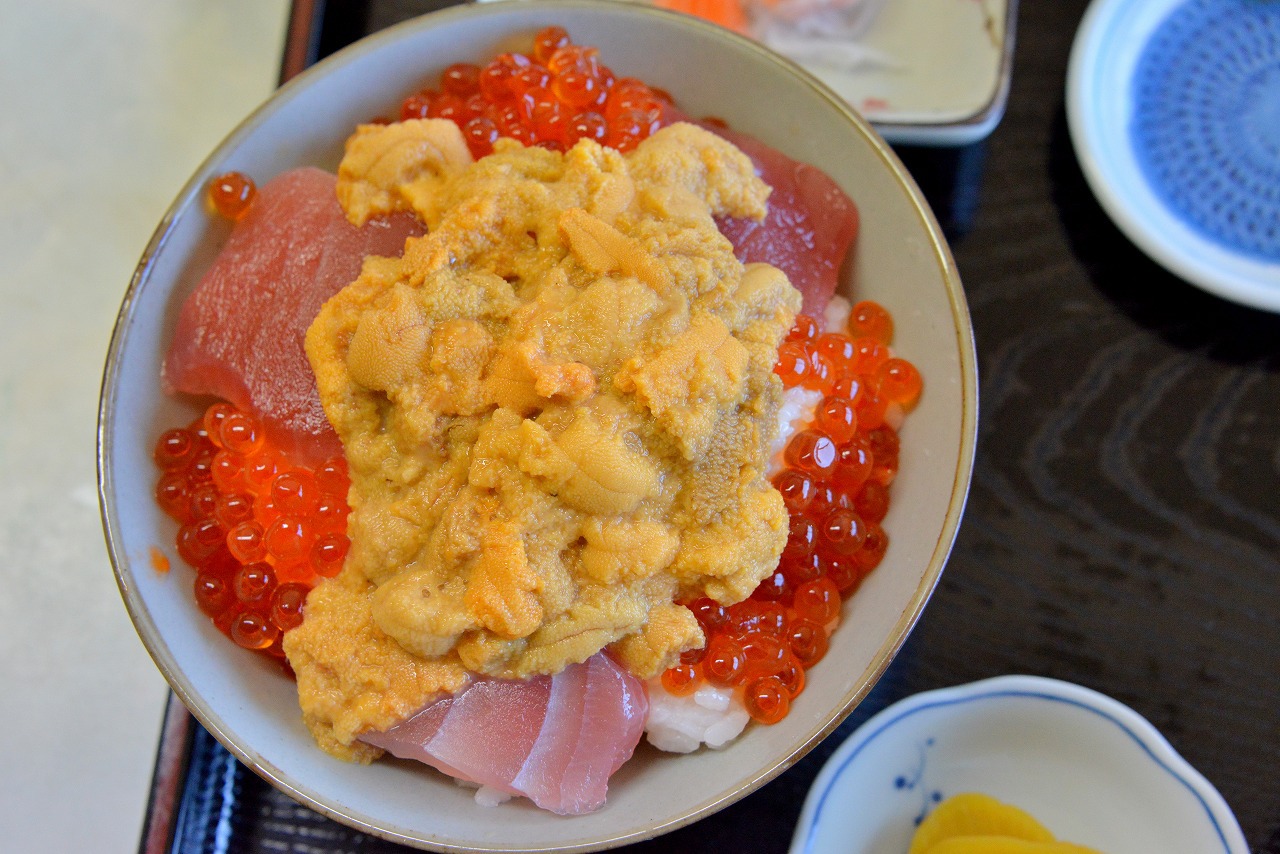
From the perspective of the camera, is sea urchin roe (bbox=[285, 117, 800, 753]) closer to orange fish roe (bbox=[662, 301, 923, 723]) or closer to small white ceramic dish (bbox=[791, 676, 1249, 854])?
orange fish roe (bbox=[662, 301, 923, 723])

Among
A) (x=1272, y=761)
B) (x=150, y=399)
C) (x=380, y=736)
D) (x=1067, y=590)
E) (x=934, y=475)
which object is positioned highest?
(x=150, y=399)

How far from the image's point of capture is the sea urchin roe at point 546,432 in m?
1.50

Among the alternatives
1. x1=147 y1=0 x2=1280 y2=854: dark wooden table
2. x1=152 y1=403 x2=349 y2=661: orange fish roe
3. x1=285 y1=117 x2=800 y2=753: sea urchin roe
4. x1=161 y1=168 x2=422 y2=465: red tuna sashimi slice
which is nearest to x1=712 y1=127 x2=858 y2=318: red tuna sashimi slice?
x1=285 y1=117 x2=800 y2=753: sea urchin roe

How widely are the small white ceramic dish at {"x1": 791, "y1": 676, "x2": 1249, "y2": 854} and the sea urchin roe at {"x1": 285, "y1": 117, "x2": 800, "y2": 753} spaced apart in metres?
0.55

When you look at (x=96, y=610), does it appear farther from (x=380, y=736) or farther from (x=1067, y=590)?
(x=1067, y=590)

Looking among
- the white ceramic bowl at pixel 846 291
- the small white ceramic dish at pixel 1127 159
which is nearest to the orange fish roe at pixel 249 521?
the white ceramic bowl at pixel 846 291

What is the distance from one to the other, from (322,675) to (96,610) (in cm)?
120

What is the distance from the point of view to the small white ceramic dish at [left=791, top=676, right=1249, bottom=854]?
6.09ft

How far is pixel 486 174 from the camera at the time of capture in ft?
5.71

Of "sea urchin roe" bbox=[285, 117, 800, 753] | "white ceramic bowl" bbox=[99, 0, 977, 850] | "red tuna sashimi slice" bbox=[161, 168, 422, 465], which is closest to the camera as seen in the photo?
"sea urchin roe" bbox=[285, 117, 800, 753]

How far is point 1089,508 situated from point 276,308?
6.10 feet

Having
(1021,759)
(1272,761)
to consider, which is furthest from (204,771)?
(1272,761)

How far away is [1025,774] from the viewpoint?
6.68 feet

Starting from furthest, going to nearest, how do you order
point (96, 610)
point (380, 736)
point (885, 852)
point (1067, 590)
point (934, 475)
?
point (96, 610)
point (1067, 590)
point (885, 852)
point (934, 475)
point (380, 736)
